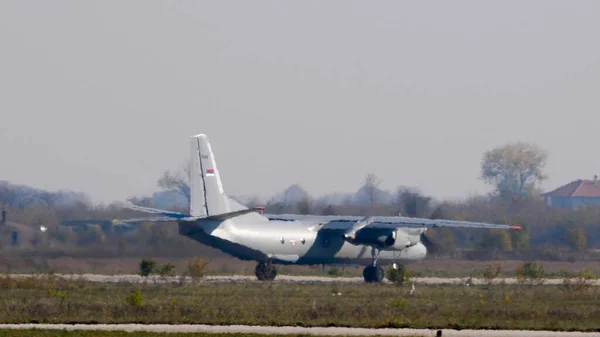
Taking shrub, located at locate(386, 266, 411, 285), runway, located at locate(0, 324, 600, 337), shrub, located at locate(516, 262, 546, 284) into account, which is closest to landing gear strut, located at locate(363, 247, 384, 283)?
shrub, located at locate(386, 266, 411, 285)

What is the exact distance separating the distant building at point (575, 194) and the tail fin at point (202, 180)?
64.2 metres

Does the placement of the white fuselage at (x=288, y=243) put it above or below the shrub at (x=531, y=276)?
above

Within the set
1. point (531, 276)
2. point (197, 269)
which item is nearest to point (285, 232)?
point (197, 269)

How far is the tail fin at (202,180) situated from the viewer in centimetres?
5094

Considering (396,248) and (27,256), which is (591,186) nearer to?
(396,248)

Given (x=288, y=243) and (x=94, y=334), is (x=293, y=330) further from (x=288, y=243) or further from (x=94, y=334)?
(x=288, y=243)

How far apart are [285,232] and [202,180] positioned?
5204 millimetres

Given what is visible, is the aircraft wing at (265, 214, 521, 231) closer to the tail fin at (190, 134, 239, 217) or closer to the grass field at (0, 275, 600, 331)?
the grass field at (0, 275, 600, 331)

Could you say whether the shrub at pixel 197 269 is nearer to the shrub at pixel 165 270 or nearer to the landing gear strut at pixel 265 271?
the shrub at pixel 165 270

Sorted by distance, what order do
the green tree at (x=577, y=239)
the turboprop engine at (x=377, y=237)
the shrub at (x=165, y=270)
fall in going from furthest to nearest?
the green tree at (x=577, y=239), the turboprop engine at (x=377, y=237), the shrub at (x=165, y=270)

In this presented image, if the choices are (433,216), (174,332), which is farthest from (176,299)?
(433,216)

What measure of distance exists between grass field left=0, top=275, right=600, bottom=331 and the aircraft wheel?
4.08 metres

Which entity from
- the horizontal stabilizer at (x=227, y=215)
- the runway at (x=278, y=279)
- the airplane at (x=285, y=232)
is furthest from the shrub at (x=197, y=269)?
the horizontal stabilizer at (x=227, y=215)

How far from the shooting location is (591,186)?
365 ft
